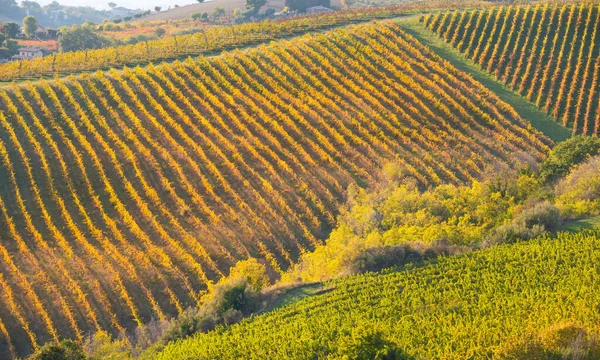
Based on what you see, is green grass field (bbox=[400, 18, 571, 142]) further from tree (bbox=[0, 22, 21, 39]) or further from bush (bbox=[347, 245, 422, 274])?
tree (bbox=[0, 22, 21, 39])

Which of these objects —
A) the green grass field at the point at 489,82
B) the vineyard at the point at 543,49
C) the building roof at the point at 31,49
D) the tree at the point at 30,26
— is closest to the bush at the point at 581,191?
the green grass field at the point at 489,82

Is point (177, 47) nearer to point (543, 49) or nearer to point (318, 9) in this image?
point (543, 49)

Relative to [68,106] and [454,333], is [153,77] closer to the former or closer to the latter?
[68,106]

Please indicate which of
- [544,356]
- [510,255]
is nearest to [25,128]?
[510,255]

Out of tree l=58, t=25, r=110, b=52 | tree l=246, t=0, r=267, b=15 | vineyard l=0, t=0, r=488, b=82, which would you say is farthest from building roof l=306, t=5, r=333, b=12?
vineyard l=0, t=0, r=488, b=82

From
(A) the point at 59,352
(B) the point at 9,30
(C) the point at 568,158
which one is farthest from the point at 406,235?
(B) the point at 9,30
